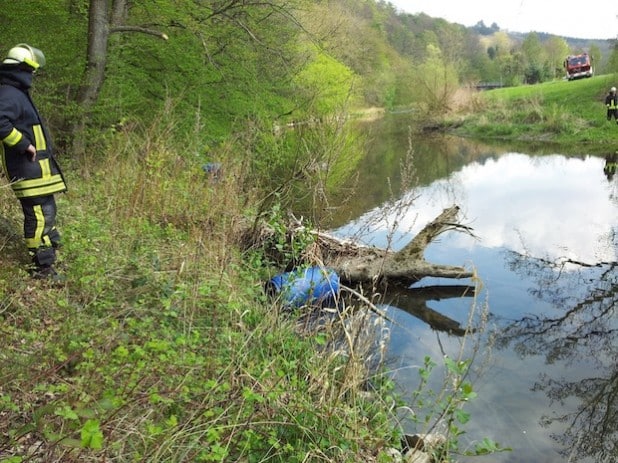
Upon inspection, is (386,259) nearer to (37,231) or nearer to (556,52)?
(37,231)

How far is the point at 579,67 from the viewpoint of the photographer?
4106cm

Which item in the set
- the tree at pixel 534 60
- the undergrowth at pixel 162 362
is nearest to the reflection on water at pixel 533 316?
the undergrowth at pixel 162 362

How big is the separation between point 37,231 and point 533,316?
559cm

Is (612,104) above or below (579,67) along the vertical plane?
below

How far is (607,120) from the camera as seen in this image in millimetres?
22938

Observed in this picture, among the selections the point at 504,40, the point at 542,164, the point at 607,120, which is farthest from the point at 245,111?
the point at 504,40

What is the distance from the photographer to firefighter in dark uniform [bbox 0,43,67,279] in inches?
158

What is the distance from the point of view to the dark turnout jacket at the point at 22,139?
3959 mm

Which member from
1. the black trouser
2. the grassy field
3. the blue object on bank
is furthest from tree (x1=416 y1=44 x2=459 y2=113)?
the black trouser

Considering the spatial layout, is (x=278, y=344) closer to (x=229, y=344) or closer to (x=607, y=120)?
(x=229, y=344)

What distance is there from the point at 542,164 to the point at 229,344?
55.8ft

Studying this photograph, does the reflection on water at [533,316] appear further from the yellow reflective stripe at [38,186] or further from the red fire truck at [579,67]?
the red fire truck at [579,67]

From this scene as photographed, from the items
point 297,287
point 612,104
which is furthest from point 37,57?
point 612,104

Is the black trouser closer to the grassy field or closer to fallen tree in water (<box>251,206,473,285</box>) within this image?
fallen tree in water (<box>251,206,473,285</box>)
